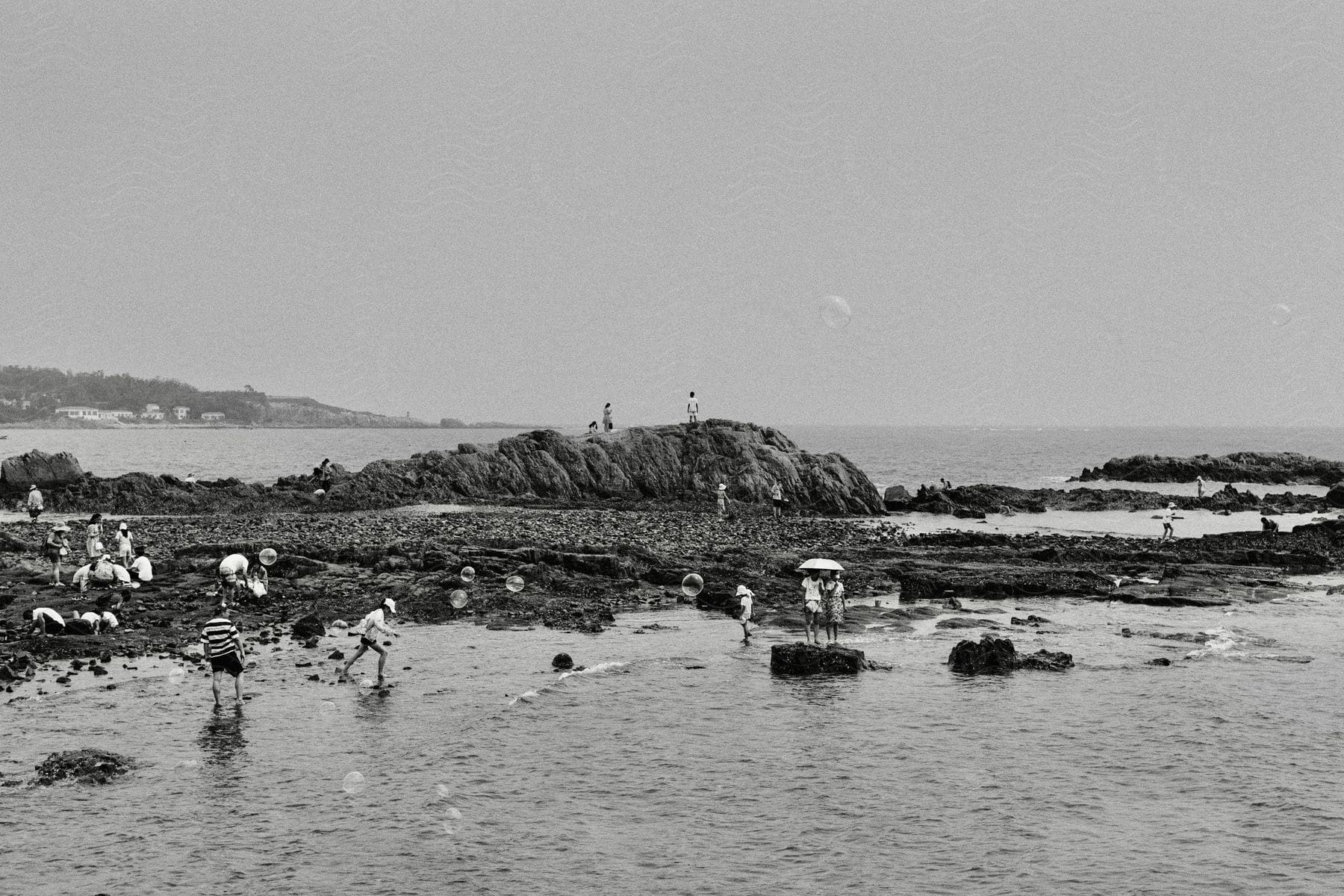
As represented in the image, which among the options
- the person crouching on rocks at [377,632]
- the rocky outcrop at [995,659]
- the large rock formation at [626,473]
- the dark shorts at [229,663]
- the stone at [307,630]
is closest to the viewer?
the dark shorts at [229,663]

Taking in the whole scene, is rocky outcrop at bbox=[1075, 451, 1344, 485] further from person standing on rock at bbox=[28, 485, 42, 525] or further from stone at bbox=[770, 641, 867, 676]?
person standing on rock at bbox=[28, 485, 42, 525]

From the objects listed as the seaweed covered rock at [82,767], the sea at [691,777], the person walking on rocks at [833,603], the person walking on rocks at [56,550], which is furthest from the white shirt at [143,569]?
the person walking on rocks at [833,603]

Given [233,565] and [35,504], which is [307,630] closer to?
[233,565]

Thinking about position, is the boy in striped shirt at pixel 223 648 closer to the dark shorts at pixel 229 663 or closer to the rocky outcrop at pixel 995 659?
the dark shorts at pixel 229 663

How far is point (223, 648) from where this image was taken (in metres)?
21.2

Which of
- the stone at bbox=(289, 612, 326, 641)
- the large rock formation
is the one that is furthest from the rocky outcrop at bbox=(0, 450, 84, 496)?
the stone at bbox=(289, 612, 326, 641)

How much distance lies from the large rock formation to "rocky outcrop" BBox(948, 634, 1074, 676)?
146 feet

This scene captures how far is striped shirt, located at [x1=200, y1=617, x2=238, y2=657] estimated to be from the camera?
21.0 m

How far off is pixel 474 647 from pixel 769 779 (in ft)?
40.6

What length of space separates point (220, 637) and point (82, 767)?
4011 millimetres

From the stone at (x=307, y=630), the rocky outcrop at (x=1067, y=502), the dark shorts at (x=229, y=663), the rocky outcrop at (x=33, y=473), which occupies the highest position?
the rocky outcrop at (x=33, y=473)

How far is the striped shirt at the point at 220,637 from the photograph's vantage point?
21.0 meters

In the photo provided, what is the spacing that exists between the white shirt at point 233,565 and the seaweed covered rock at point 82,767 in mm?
12813

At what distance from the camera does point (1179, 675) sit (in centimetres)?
2548
